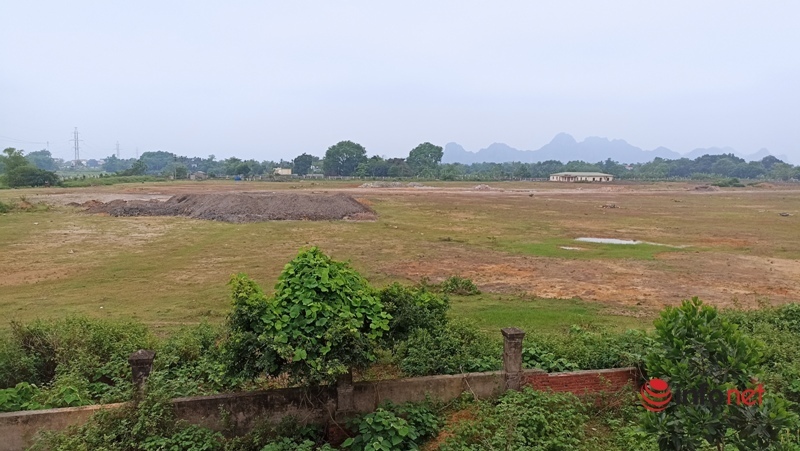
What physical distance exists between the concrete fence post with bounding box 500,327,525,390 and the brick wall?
14 centimetres

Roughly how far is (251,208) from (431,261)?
18.6 m

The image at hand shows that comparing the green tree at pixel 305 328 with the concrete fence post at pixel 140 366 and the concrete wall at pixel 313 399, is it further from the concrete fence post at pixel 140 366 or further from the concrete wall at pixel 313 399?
the concrete fence post at pixel 140 366

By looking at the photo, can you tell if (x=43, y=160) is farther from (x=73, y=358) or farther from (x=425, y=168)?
(x=73, y=358)

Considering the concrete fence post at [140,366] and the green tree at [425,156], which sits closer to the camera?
the concrete fence post at [140,366]

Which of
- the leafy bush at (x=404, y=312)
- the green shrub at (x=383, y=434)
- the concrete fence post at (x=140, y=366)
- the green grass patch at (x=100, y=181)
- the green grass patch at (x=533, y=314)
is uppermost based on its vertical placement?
the green grass patch at (x=100, y=181)

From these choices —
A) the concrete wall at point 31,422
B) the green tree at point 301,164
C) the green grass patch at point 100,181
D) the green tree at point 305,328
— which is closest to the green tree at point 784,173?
the green tree at point 301,164

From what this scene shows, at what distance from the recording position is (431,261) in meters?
17.9

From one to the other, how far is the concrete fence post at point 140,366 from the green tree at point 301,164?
12022 cm

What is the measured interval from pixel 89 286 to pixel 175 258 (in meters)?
4.28

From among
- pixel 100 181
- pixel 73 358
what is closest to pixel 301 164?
pixel 100 181

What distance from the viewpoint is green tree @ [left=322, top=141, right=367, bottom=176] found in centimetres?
11506

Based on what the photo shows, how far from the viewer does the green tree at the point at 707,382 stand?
11.9 feet

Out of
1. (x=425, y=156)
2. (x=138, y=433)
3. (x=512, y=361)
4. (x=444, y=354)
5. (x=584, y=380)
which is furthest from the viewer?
(x=425, y=156)

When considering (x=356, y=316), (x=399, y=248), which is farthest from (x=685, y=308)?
(x=399, y=248)
